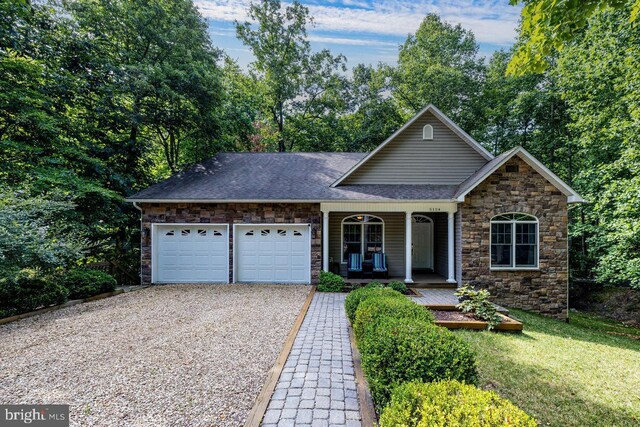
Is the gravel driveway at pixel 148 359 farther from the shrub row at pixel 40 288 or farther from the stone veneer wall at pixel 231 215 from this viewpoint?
the stone veneer wall at pixel 231 215

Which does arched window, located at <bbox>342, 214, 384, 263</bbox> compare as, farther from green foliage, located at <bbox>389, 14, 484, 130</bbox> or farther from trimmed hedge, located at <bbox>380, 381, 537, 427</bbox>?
green foliage, located at <bbox>389, 14, 484, 130</bbox>

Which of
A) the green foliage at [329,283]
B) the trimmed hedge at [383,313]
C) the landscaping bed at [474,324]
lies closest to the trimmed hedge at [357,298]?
the trimmed hedge at [383,313]

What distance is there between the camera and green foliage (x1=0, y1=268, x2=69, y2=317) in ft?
21.0

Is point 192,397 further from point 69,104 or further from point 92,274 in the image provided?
point 69,104

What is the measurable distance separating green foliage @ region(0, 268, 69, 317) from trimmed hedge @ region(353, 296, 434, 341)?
729 cm

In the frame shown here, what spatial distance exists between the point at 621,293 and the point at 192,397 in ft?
55.7

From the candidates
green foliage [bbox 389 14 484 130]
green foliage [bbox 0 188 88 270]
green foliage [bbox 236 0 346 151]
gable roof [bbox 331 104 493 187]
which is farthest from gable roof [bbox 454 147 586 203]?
green foliage [bbox 236 0 346 151]

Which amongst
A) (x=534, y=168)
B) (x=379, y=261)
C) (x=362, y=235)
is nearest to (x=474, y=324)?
(x=379, y=261)

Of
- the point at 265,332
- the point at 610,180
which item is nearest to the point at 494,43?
the point at 610,180

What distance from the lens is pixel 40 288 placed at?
276 inches

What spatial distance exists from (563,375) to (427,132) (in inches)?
330

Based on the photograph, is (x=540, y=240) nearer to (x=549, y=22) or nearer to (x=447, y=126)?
(x=447, y=126)

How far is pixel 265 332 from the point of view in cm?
550

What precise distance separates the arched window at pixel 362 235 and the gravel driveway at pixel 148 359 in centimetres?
433
